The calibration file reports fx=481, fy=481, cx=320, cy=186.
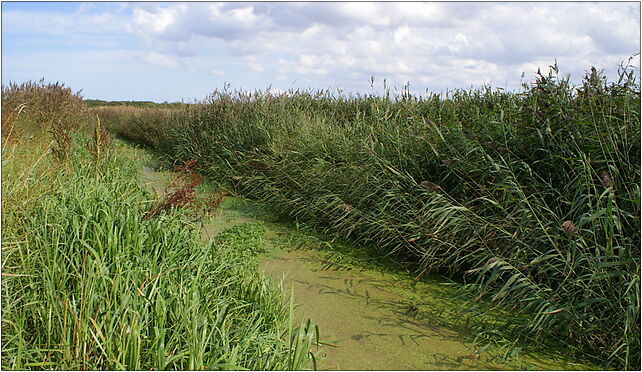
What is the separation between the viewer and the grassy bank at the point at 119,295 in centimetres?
232

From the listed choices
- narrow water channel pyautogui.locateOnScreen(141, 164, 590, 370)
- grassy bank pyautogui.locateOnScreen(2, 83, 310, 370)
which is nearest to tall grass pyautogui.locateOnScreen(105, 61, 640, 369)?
narrow water channel pyautogui.locateOnScreen(141, 164, 590, 370)

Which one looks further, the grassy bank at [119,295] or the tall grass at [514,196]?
the tall grass at [514,196]

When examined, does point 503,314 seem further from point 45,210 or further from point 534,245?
point 45,210

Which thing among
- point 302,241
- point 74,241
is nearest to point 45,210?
point 74,241

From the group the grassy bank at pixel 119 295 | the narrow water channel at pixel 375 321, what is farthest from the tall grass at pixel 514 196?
the grassy bank at pixel 119 295

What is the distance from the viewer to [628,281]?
294 centimetres

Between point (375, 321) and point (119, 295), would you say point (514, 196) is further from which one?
point (119, 295)

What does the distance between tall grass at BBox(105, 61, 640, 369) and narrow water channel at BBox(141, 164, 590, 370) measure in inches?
12.3

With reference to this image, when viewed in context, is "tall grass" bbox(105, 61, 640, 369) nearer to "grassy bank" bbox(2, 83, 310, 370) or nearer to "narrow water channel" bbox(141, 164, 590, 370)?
"narrow water channel" bbox(141, 164, 590, 370)

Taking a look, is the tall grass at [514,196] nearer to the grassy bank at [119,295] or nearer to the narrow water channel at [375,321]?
the narrow water channel at [375,321]

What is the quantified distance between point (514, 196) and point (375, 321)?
1597 millimetres

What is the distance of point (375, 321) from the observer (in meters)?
3.52

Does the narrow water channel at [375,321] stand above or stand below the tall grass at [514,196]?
below

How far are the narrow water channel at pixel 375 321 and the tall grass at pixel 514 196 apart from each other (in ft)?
1.02
